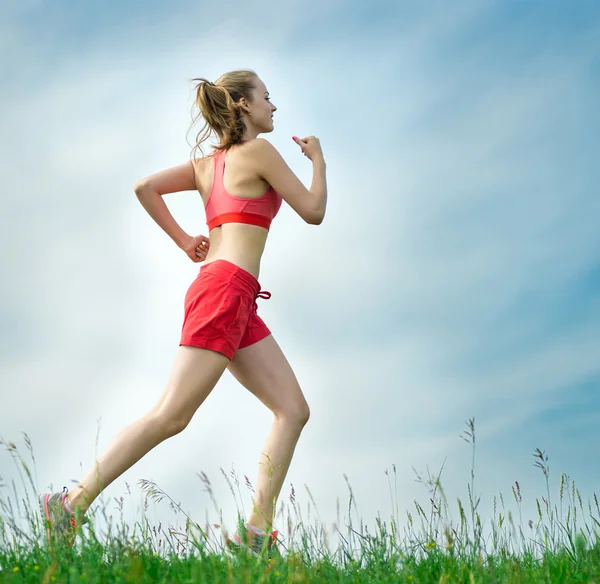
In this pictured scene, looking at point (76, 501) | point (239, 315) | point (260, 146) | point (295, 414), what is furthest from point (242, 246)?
point (76, 501)

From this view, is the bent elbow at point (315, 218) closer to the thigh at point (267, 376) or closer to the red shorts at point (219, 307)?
the red shorts at point (219, 307)

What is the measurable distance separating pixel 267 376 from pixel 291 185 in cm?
109

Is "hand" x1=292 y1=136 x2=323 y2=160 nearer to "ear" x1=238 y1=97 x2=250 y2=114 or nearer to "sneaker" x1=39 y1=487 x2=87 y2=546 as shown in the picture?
"ear" x1=238 y1=97 x2=250 y2=114

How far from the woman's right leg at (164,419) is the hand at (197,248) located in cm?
77

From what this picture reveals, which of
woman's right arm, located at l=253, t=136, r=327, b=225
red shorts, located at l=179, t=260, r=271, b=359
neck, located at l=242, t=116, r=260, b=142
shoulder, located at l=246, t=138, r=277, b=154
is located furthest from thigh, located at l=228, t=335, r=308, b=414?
neck, located at l=242, t=116, r=260, b=142

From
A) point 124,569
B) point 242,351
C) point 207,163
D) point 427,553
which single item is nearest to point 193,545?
point 124,569

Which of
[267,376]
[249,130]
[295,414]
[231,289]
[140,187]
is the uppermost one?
Answer: [249,130]

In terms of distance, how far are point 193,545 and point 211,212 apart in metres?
1.95

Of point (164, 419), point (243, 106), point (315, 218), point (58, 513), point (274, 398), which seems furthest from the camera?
point (243, 106)

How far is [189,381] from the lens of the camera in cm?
396

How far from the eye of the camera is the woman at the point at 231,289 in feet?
12.8

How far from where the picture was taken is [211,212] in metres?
4.45

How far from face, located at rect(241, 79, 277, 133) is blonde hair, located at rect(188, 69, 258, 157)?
4 centimetres

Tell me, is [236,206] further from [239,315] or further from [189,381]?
[189,381]
